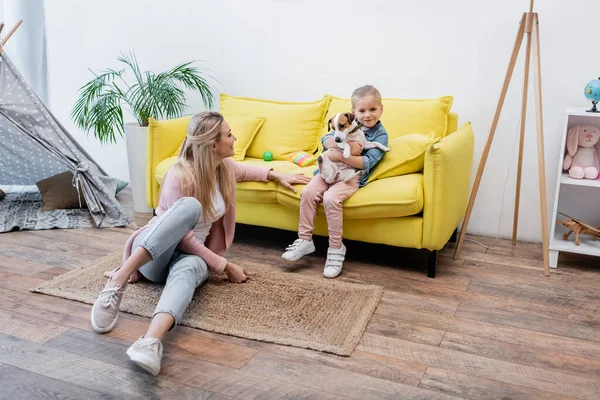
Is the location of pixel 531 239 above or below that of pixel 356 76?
below

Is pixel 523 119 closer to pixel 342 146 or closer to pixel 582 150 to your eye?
pixel 582 150

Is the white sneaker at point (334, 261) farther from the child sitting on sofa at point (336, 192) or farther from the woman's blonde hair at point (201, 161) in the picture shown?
the woman's blonde hair at point (201, 161)

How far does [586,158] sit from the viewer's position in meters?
2.94

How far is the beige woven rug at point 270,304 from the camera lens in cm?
214

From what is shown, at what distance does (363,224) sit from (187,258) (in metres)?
0.87

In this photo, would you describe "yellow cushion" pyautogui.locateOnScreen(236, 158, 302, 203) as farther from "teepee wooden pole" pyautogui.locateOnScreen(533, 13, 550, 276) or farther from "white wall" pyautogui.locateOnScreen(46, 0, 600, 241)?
"teepee wooden pole" pyautogui.locateOnScreen(533, 13, 550, 276)

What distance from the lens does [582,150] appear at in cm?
296

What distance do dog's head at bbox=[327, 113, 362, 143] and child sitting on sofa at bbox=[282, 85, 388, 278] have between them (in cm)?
6

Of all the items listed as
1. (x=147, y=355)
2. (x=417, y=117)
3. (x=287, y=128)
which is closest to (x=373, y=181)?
(x=417, y=117)

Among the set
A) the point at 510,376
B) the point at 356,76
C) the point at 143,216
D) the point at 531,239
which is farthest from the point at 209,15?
the point at 510,376

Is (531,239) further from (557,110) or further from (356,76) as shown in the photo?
(356,76)

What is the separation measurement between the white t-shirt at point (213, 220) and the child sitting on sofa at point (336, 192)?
16.5 inches

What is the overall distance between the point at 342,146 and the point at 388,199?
31 cm

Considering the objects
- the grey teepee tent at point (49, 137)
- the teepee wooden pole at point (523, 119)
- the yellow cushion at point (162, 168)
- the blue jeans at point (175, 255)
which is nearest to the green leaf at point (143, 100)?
the grey teepee tent at point (49, 137)
